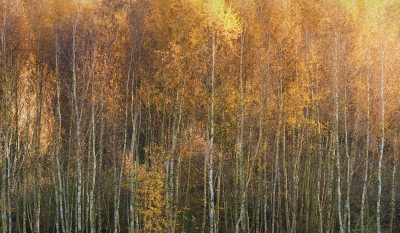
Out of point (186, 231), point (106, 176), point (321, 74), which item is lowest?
point (186, 231)

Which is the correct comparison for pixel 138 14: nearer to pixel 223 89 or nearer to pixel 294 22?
pixel 223 89

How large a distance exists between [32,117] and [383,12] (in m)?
17.1

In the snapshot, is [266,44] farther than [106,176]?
No

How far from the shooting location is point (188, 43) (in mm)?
19250

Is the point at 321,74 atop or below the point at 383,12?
below

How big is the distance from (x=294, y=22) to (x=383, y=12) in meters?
3.50

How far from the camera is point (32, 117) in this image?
80.8 feet

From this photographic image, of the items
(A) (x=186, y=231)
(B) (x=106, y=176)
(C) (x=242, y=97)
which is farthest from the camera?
(B) (x=106, y=176)

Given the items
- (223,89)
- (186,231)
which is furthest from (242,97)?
(186,231)

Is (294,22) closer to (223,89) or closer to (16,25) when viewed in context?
(223,89)

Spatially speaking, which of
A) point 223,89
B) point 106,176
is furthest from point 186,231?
point 223,89

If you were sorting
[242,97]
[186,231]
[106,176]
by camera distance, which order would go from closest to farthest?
[242,97]
[186,231]
[106,176]

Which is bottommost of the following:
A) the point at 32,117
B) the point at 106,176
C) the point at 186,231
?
the point at 186,231

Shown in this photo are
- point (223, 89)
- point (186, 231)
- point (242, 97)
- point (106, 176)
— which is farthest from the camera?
point (106, 176)
